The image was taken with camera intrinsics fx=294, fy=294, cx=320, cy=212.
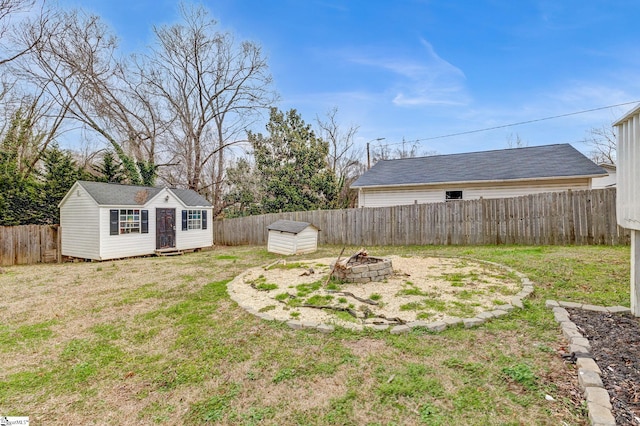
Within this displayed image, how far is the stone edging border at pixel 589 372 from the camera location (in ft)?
5.61

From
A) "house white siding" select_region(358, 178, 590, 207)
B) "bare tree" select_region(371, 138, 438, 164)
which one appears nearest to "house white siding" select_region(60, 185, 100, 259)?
"house white siding" select_region(358, 178, 590, 207)

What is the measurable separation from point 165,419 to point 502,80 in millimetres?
14717

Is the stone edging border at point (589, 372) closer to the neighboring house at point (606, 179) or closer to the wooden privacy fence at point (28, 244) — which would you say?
the wooden privacy fence at point (28, 244)

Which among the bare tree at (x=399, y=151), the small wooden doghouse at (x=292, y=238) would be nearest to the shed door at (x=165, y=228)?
the small wooden doghouse at (x=292, y=238)

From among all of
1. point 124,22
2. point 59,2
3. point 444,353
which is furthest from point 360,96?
point 444,353

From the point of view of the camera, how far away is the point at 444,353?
2.60 m

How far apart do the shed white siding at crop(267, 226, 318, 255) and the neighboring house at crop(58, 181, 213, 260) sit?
4.25m

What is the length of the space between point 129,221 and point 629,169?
12.3 meters

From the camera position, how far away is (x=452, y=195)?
1245cm

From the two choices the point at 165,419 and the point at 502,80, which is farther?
the point at 502,80

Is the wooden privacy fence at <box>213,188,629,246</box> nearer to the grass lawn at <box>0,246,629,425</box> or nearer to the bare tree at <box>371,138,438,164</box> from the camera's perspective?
the grass lawn at <box>0,246,629,425</box>

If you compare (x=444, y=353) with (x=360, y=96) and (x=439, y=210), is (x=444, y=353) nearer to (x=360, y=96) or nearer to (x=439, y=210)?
(x=439, y=210)

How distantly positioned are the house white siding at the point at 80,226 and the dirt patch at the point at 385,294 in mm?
6716

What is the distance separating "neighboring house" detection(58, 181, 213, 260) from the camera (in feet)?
31.7
